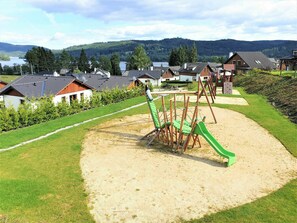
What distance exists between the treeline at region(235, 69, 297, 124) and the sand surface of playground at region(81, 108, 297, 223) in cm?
669

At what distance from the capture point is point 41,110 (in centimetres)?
1686

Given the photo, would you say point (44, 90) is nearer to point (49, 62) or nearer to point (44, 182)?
point (44, 182)

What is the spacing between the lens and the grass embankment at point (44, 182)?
248 inches

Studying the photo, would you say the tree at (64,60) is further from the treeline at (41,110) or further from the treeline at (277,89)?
the treeline at (41,110)

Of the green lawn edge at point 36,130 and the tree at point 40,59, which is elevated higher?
the tree at point 40,59

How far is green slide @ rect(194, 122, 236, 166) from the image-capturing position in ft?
29.5

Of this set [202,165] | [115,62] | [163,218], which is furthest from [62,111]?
[115,62]

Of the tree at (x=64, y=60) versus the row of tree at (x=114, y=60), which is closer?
the row of tree at (x=114, y=60)

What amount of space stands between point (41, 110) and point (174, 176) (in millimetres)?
11921

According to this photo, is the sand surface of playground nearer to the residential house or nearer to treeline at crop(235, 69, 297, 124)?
treeline at crop(235, 69, 297, 124)

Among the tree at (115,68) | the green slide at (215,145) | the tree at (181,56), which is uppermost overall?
the tree at (181,56)

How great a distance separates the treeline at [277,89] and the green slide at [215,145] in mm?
8015

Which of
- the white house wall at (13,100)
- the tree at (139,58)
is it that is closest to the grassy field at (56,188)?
the white house wall at (13,100)

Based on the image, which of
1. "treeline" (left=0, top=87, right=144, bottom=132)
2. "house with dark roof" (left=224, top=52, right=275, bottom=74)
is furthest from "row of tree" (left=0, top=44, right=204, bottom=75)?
"treeline" (left=0, top=87, right=144, bottom=132)
